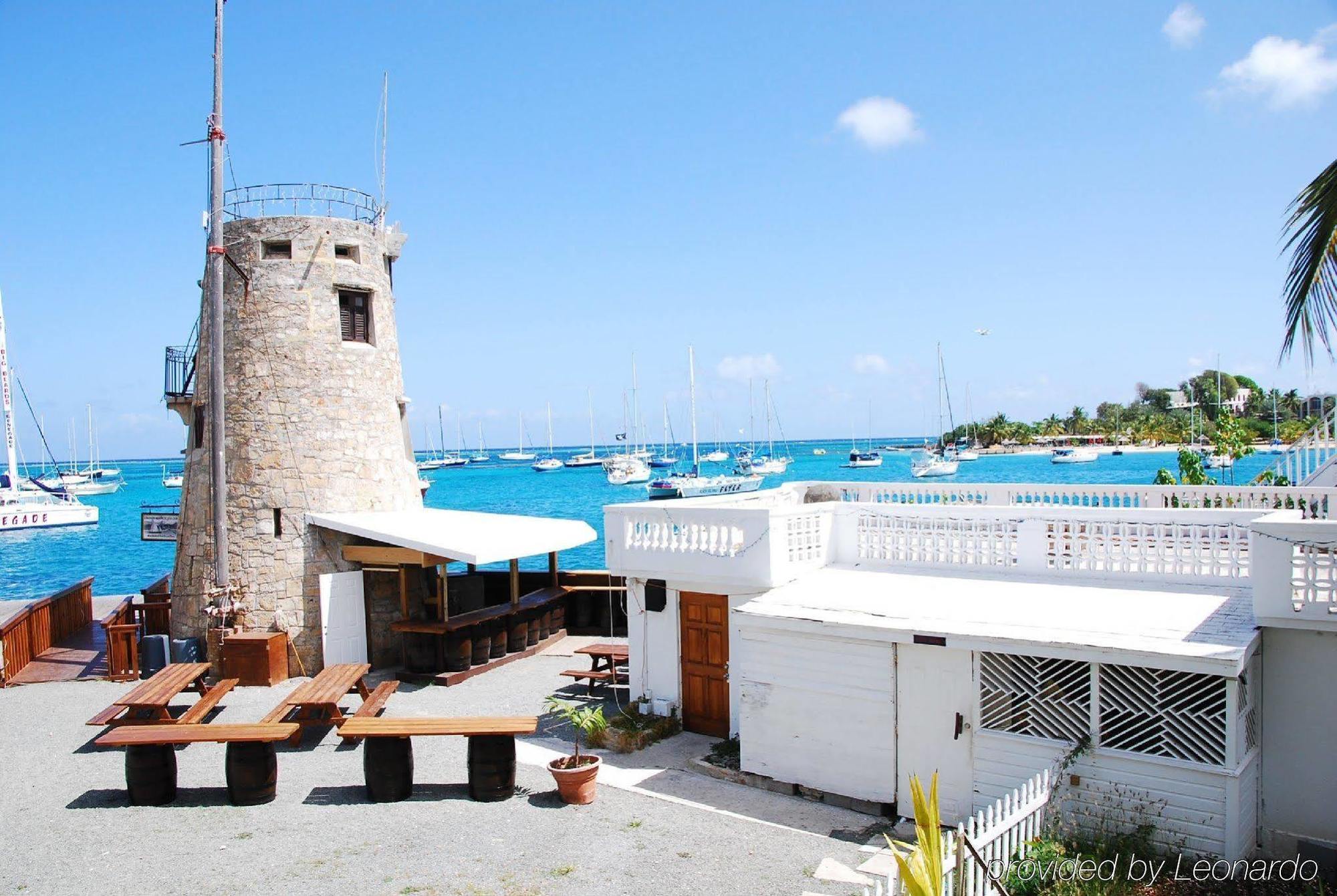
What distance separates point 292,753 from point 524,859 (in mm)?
4673

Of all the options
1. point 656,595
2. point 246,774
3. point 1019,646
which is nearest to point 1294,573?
point 1019,646

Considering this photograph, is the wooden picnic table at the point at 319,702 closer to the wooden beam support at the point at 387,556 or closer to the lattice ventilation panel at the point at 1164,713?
the wooden beam support at the point at 387,556

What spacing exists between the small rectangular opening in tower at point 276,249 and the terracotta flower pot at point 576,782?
12190 mm

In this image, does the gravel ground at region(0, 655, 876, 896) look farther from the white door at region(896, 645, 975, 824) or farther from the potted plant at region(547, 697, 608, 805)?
the white door at region(896, 645, 975, 824)

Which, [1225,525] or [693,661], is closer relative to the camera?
[1225,525]

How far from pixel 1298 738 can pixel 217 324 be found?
16.6 metres

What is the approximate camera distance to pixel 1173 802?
7629mm

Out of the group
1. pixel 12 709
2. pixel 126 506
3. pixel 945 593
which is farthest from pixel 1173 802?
pixel 126 506

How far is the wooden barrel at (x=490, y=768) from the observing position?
9375 millimetres

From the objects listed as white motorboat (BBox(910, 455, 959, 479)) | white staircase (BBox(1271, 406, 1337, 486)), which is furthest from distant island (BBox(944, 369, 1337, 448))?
white staircase (BBox(1271, 406, 1337, 486))

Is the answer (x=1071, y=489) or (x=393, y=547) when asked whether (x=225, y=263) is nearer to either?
(x=393, y=547)

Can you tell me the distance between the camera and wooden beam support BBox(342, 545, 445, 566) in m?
15.8

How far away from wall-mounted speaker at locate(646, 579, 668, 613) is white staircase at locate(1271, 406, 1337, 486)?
9111 millimetres

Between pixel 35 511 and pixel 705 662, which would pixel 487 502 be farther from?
pixel 705 662
